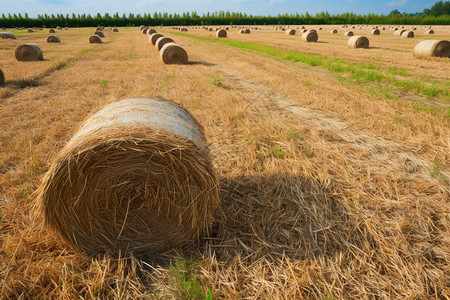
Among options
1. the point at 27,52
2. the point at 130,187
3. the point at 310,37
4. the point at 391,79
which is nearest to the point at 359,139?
the point at 130,187

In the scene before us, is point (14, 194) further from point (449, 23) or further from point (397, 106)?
point (449, 23)

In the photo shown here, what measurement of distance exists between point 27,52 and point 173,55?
880 cm

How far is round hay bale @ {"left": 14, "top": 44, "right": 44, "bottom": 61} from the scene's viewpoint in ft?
50.9

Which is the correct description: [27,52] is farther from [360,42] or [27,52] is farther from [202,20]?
[202,20]

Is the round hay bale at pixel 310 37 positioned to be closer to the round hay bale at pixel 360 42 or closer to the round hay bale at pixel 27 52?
the round hay bale at pixel 360 42

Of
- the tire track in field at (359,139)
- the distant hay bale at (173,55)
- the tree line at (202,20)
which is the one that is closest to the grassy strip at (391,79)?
the tire track in field at (359,139)

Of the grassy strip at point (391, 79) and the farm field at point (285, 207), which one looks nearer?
the farm field at point (285, 207)

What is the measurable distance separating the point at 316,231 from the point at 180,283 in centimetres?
169

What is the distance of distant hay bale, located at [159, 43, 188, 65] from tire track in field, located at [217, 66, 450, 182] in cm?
762

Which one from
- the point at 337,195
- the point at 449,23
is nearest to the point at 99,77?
the point at 337,195

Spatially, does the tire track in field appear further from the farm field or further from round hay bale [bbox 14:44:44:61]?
round hay bale [bbox 14:44:44:61]

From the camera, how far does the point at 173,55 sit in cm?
1480

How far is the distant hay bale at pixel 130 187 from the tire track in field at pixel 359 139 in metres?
3.56

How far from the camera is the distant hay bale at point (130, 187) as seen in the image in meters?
2.62
